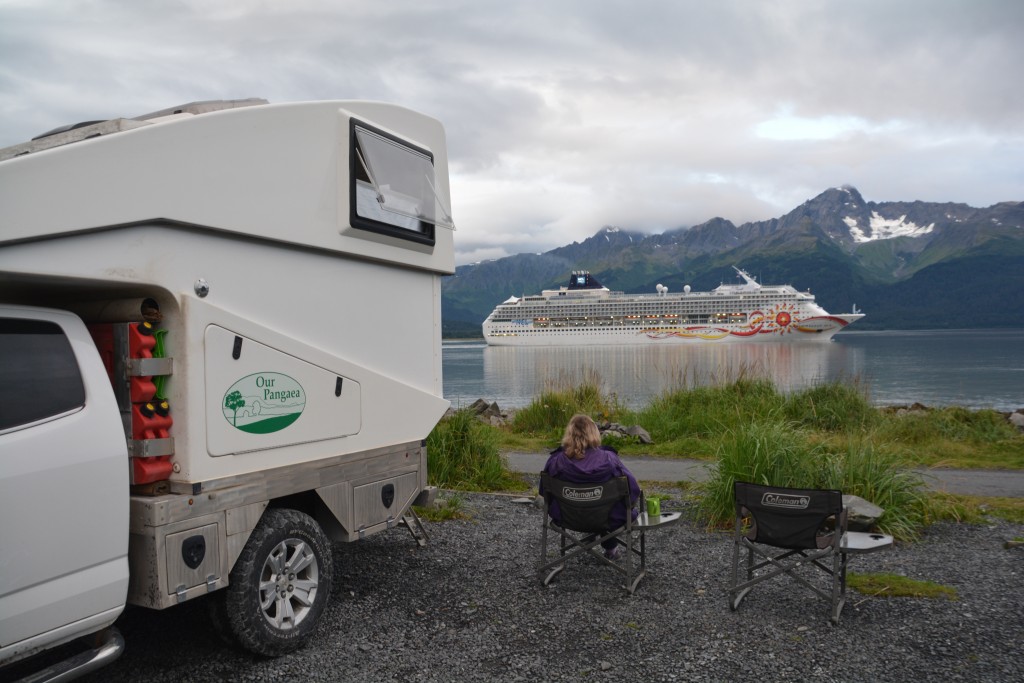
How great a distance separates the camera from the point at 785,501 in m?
5.09

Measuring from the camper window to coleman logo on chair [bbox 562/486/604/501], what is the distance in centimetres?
217

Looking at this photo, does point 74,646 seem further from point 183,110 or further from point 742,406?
point 742,406

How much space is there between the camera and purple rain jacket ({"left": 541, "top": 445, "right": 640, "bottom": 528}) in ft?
18.2

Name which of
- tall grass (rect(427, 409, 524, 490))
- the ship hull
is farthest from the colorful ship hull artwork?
tall grass (rect(427, 409, 524, 490))

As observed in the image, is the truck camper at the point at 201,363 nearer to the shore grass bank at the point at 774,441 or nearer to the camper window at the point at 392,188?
the camper window at the point at 392,188

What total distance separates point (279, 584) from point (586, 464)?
92.7 inches

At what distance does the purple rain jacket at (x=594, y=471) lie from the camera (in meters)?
5.56

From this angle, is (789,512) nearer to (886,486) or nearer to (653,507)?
(653,507)

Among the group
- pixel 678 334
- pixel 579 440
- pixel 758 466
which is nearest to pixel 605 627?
pixel 579 440

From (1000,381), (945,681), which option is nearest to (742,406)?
(945,681)

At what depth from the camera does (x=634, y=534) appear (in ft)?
22.7

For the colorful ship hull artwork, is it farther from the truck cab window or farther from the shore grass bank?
the truck cab window

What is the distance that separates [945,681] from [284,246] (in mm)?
4467

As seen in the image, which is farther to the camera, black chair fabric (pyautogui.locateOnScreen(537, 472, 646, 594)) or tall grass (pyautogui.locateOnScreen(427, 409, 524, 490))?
tall grass (pyautogui.locateOnScreen(427, 409, 524, 490))
